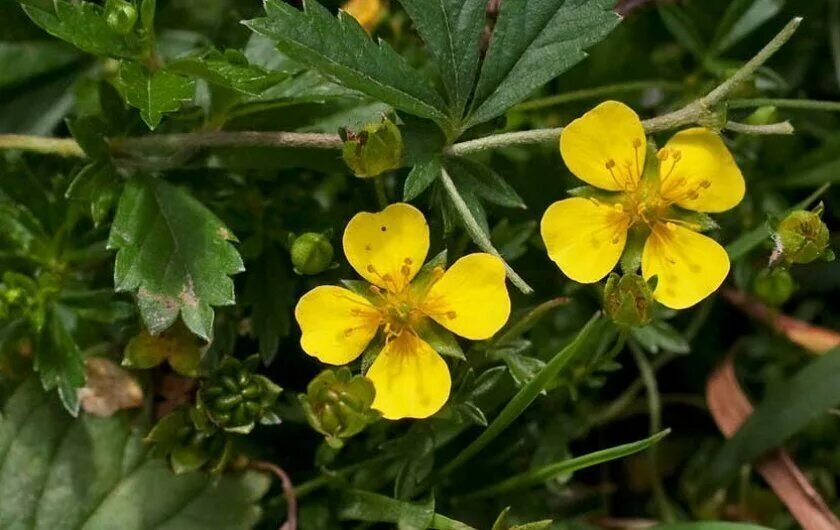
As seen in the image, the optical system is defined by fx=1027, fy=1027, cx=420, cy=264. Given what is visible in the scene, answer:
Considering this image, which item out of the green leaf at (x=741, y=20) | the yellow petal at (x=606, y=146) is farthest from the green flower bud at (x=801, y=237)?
the green leaf at (x=741, y=20)

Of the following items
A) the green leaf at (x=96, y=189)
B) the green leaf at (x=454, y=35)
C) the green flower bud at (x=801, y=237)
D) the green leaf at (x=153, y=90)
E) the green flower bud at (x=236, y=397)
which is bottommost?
the green flower bud at (x=236, y=397)

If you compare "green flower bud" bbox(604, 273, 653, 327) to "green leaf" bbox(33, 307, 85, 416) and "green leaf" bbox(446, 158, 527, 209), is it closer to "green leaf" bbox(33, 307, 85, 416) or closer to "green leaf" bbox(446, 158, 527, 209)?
"green leaf" bbox(446, 158, 527, 209)

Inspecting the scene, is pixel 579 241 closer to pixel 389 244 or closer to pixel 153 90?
pixel 389 244

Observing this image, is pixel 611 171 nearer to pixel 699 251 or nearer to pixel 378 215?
pixel 699 251

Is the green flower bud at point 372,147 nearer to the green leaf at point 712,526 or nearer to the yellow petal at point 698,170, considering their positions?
the yellow petal at point 698,170

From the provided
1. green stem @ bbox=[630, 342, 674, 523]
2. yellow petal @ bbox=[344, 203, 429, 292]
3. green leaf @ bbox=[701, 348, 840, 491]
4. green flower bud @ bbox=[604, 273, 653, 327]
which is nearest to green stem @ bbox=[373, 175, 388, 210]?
yellow petal @ bbox=[344, 203, 429, 292]

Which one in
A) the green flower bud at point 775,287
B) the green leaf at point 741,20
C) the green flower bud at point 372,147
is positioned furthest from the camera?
the green leaf at point 741,20
